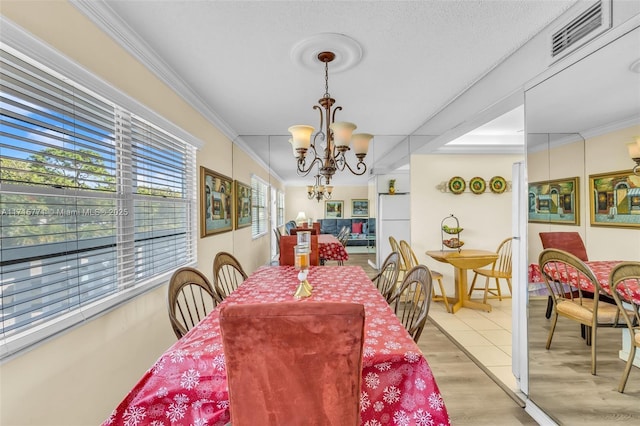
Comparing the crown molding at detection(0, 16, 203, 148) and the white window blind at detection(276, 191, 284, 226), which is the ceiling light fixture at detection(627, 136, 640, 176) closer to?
the crown molding at detection(0, 16, 203, 148)

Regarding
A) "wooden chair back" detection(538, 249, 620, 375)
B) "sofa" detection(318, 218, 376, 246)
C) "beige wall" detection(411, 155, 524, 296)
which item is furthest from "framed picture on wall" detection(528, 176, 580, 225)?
"sofa" detection(318, 218, 376, 246)

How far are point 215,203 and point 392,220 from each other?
2653mm

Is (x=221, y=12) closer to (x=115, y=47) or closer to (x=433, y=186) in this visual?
(x=115, y=47)

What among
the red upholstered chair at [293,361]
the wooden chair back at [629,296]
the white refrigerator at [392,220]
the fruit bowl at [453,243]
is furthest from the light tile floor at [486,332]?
the red upholstered chair at [293,361]

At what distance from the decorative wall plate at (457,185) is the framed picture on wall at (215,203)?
3.07 metres

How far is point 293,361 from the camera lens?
88cm

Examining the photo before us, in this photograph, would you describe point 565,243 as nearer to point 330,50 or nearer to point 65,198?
point 330,50

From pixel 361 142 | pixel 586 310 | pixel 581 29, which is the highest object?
pixel 581 29

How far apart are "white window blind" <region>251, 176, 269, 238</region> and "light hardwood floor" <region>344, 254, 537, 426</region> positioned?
3360 mm

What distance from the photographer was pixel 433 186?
4023mm

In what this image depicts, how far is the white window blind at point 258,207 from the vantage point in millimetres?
5007

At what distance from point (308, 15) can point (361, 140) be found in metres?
0.80

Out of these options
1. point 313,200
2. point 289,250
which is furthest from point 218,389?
point 313,200

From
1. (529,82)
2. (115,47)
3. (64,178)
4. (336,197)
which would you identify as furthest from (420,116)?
(336,197)
